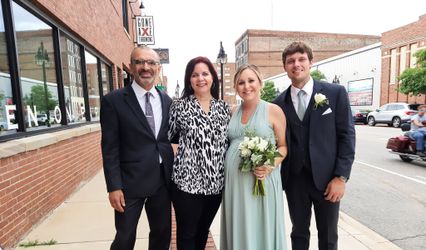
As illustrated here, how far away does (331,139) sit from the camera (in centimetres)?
253

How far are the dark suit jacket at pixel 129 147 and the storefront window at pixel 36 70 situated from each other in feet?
8.01

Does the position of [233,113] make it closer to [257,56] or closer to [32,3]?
[32,3]

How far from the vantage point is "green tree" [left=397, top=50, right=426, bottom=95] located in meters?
19.1

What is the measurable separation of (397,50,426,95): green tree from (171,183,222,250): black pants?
21.6m

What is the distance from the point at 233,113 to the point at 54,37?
4296mm

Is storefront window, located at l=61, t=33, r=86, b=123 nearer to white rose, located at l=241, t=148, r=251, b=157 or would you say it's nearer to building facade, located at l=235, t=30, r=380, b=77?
white rose, located at l=241, t=148, r=251, b=157

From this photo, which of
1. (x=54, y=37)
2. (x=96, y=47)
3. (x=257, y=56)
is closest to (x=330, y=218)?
(x=54, y=37)

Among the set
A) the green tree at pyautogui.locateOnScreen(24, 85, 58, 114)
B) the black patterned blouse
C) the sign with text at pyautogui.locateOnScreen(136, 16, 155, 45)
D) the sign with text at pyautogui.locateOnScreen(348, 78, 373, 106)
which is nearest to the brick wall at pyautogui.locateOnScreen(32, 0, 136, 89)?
the sign with text at pyautogui.locateOnScreen(136, 16, 155, 45)

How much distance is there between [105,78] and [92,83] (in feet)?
5.70

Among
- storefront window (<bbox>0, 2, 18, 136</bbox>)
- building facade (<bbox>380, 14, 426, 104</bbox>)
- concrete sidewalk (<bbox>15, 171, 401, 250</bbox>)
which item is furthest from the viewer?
building facade (<bbox>380, 14, 426, 104</bbox>)

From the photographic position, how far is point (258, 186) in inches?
97.3

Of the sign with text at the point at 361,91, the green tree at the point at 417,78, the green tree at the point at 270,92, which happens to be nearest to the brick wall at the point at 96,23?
the green tree at the point at 417,78

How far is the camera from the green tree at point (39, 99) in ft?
14.5

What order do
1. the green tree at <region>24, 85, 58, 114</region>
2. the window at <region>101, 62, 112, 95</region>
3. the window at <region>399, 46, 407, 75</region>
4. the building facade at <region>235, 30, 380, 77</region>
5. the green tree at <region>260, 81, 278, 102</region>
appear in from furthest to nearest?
the building facade at <region>235, 30, 380, 77</region> < the green tree at <region>260, 81, 278, 102</region> < the window at <region>399, 46, 407, 75</region> < the window at <region>101, 62, 112, 95</region> < the green tree at <region>24, 85, 58, 114</region>
